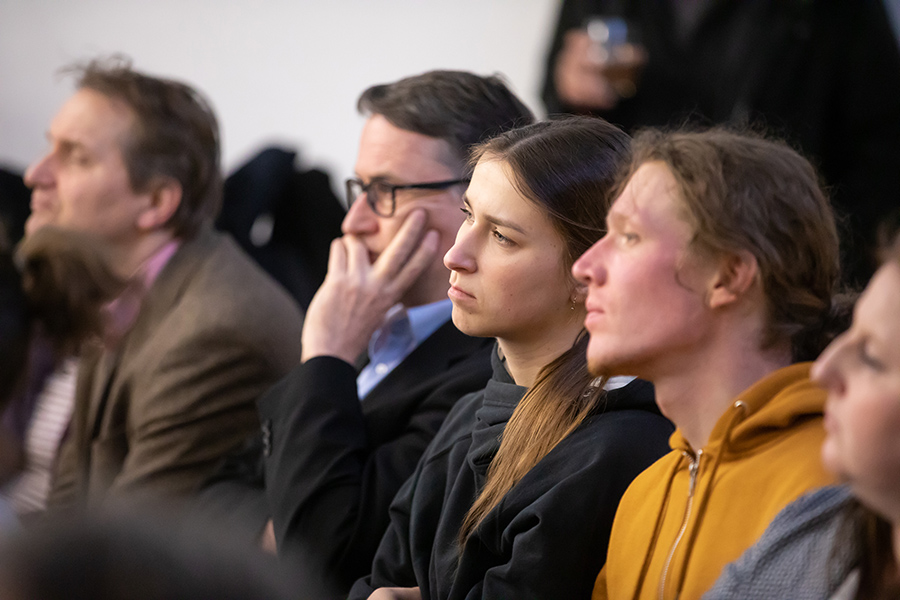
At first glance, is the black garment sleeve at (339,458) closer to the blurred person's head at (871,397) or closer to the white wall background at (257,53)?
the blurred person's head at (871,397)

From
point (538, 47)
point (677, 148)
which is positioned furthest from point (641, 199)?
point (538, 47)

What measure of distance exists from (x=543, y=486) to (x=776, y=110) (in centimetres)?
190

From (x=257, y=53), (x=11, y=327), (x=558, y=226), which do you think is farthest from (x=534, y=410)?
(x=257, y=53)

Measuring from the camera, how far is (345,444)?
1597 mm

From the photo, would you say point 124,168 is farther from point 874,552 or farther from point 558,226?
point 874,552

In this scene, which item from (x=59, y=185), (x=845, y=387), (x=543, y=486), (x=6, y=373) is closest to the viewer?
(x=845, y=387)

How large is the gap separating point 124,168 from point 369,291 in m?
0.97

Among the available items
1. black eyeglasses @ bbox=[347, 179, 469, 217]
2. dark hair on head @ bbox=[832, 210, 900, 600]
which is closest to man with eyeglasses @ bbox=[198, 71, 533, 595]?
black eyeglasses @ bbox=[347, 179, 469, 217]

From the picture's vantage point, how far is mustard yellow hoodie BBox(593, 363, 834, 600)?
94 cm

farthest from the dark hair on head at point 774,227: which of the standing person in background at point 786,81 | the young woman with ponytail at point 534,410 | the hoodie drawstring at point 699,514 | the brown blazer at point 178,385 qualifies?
the standing person in background at point 786,81

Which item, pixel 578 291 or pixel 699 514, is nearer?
pixel 699 514

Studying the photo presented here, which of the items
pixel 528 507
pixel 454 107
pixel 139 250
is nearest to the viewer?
pixel 528 507

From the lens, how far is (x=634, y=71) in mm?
2859

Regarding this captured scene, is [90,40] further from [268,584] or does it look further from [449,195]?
[268,584]
